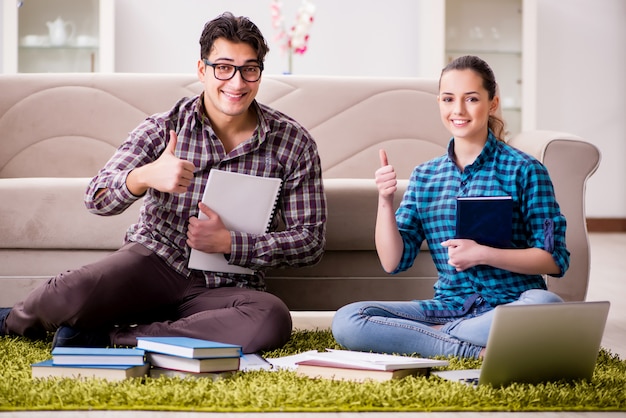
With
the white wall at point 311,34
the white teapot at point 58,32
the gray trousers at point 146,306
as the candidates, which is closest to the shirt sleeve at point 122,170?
the gray trousers at point 146,306

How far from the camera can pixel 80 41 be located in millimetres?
5316

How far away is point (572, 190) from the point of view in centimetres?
246

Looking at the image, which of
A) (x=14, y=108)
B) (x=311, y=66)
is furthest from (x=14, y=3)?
(x=14, y=108)

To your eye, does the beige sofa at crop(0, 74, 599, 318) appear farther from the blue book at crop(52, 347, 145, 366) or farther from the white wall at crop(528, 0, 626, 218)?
the white wall at crop(528, 0, 626, 218)

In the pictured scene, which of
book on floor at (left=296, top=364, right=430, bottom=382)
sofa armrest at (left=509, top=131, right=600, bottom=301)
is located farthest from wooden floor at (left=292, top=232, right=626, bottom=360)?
book on floor at (left=296, top=364, right=430, bottom=382)

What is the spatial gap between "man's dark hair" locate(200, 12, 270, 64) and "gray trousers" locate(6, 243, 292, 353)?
0.51 m

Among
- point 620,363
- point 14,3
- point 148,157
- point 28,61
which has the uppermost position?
point 14,3

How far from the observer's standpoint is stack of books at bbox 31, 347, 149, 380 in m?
1.61

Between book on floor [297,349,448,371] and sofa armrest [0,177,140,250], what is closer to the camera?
book on floor [297,349,448,371]

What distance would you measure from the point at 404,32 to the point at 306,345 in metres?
4.27

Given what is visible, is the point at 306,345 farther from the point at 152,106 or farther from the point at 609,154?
the point at 609,154

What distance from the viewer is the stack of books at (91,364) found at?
161 centimetres

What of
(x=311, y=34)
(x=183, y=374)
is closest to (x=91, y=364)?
(x=183, y=374)

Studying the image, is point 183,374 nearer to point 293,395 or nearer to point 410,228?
point 293,395
